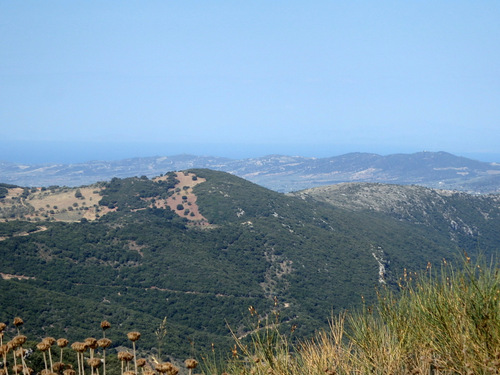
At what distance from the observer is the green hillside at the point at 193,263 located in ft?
114

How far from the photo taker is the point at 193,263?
51875 mm

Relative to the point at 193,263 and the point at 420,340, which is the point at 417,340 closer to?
the point at 420,340

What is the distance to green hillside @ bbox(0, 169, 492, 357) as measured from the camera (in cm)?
3462

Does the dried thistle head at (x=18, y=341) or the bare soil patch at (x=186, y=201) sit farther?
the bare soil patch at (x=186, y=201)

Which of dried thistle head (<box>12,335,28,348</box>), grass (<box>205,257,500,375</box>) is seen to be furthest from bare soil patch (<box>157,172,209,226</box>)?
dried thistle head (<box>12,335,28,348</box>)

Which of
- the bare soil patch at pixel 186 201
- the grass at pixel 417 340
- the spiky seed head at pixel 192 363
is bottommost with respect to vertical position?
the bare soil patch at pixel 186 201

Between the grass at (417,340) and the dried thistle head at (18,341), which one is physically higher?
the dried thistle head at (18,341)

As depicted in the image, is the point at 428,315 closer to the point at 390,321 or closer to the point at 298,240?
the point at 390,321

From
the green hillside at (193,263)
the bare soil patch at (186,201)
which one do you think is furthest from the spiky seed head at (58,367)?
the bare soil patch at (186,201)

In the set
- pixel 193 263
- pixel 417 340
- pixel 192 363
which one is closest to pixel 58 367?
pixel 192 363

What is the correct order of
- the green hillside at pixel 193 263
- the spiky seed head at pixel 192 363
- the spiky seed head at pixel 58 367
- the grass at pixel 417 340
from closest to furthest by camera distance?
the spiky seed head at pixel 192 363 < the spiky seed head at pixel 58 367 < the grass at pixel 417 340 < the green hillside at pixel 193 263

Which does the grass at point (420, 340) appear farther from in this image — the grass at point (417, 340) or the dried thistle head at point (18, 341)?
the dried thistle head at point (18, 341)

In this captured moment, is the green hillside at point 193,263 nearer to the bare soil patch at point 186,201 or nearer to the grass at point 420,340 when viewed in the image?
the bare soil patch at point 186,201

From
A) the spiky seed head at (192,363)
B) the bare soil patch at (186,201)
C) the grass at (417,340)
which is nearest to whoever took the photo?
the spiky seed head at (192,363)
